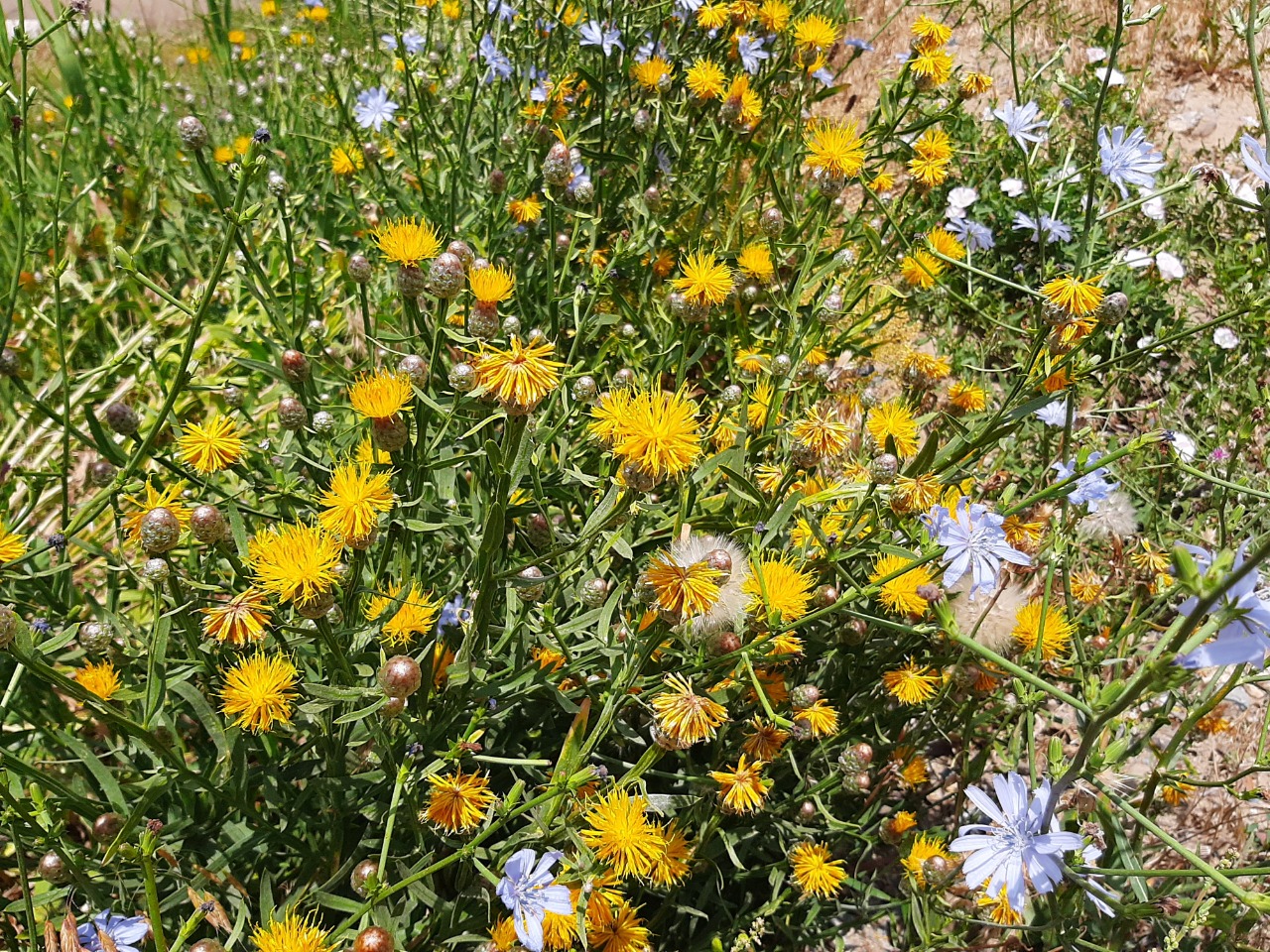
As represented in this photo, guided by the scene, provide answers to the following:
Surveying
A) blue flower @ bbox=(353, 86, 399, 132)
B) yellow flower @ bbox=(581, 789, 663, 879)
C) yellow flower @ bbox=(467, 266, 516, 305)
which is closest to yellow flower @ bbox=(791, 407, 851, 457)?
yellow flower @ bbox=(467, 266, 516, 305)

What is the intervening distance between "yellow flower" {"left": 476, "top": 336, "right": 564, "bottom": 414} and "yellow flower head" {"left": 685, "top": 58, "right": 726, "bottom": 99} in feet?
6.13

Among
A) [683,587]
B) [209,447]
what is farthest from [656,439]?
[209,447]

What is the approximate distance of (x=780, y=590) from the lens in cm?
168

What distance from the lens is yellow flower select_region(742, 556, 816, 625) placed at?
5.46 ft

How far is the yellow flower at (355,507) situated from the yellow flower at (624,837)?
63 centimetres

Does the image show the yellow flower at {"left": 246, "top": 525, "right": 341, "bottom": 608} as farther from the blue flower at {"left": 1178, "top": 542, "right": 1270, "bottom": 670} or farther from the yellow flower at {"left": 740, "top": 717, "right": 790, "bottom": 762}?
the blue flower at {"left": 1178, "top": 542, "right": 1270, "bottom": 670}

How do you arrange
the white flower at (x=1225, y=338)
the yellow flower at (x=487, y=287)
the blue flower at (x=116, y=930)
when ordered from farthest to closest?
the white flower at (x=1225, y=338), the yellow flower at (x=487, y=287), the blue flower at (x=116, y=930)

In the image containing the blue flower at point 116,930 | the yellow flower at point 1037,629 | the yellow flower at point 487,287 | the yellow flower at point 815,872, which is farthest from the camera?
the yellow flower at point 1037,629

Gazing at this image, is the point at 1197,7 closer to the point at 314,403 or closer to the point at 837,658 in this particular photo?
the point at 837,658

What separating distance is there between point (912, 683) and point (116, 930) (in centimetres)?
162

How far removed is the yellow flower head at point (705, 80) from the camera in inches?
114

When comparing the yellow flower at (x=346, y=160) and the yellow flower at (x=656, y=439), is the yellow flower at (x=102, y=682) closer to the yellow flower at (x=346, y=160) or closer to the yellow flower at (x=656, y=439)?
the yellow flower at (x=656, y=439)

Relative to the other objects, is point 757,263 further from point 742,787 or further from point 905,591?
point 742,787

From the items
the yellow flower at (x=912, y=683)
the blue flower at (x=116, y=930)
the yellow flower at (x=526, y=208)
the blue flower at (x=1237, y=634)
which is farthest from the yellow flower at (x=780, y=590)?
the yellow flower at (x=526, y=208)
